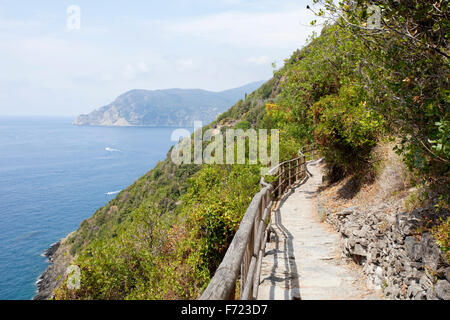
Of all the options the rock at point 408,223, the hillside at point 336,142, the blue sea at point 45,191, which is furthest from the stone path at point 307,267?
the blue sea at point 45,191

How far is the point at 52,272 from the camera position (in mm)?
46938

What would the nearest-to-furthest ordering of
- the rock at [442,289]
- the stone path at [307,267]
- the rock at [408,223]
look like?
the rock at [442,289], the rock at [408,223], the stone path at [307,267]

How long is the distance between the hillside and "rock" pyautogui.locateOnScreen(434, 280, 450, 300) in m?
0.35

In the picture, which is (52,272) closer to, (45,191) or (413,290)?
(45,191)

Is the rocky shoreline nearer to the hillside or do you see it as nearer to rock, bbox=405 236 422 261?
the hillside

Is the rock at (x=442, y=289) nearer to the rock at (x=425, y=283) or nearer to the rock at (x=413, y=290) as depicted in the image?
the rock at (x=425, y=283)

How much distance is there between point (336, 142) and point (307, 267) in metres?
5.04

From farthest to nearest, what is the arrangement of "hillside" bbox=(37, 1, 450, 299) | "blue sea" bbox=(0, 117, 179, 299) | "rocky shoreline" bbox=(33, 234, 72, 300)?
"blue sea" bbox=(0, 117, 179, 299), "rocky shoreline" bbox=(33, 234, 72, 300), "hillside" bbox=(37, 1, 450, 299)

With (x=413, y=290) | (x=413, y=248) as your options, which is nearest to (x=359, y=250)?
(x=413, y=248)

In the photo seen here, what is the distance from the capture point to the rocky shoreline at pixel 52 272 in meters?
40.8

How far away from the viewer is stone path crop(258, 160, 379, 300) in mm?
4184

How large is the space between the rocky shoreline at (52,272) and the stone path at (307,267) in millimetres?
37527

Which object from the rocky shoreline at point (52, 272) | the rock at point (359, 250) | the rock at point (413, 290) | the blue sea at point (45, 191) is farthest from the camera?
the blue sea at point (45, 191)

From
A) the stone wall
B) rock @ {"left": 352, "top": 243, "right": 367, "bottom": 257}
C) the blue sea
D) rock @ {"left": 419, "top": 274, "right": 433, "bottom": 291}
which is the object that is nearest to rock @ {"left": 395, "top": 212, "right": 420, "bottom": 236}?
the stone wall
